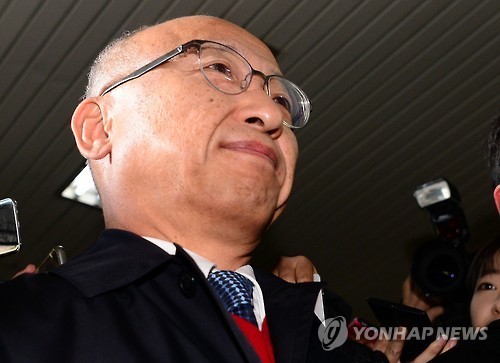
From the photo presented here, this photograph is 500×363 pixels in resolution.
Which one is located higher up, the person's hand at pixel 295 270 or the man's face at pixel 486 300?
Result: the man's face at pixel 486 300

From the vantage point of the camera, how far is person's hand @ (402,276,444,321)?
3894mm

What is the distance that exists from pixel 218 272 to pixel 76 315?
1.16ft

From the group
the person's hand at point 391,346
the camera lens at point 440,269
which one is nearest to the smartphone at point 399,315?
the person's hand at point 391,346

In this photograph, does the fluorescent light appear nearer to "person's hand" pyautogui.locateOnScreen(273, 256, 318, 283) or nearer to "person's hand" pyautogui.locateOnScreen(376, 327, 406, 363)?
"person's hand" pyautogui.locateOnScreen(273, 256, 318, 283)

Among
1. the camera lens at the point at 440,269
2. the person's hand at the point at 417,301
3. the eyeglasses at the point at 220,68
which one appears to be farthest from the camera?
the person's hand at the point at 417,301

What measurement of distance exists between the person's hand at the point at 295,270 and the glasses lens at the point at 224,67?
66 cm

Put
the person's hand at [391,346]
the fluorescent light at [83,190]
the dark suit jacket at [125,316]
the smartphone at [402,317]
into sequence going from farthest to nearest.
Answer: the fluorescent light at [83,190]
the smartphone at [402,317]
the person's hand at [391,346]
the dark suit jacket at [125,316]

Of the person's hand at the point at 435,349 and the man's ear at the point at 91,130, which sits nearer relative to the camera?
the man's ear at the point at 91,130

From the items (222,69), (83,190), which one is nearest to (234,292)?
(222,69)

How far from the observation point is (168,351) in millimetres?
1500

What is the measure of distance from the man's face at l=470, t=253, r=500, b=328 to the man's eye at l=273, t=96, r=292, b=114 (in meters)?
1.09

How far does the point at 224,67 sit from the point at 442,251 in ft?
7.10

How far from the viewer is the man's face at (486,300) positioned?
114 inches

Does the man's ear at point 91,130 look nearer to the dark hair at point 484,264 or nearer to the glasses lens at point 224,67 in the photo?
the glasses lens at point 224,67
